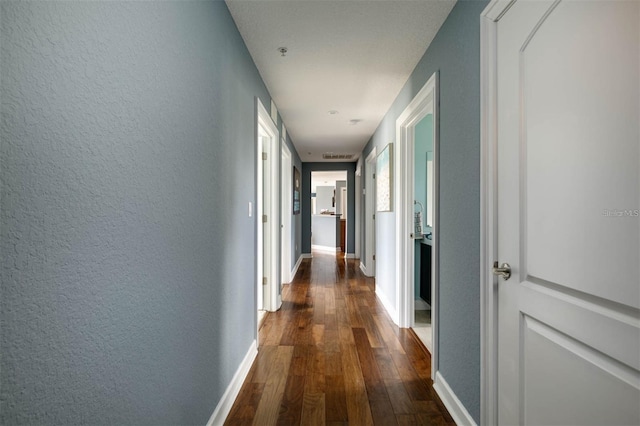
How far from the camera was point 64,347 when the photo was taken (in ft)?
2.13

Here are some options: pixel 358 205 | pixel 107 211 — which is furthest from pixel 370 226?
pixel 107 211

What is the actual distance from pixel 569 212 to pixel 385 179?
9.15 ft

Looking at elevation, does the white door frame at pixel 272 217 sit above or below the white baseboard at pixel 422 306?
above

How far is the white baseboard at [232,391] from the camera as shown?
160 cm

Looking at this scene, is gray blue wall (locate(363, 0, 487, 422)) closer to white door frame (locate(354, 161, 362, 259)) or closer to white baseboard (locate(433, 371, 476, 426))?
white baseboard (locate(433, 371, 476, 426))

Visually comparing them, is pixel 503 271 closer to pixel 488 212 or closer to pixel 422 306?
pixel 488 212

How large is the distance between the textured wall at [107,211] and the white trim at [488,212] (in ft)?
4.17

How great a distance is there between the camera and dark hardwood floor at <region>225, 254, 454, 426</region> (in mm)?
1747

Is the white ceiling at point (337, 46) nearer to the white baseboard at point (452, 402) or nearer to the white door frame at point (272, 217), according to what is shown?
the white door frame at point (272, 217)

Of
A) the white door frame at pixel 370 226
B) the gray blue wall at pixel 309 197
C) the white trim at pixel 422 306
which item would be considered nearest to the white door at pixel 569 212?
the white trim at pixel 422 306

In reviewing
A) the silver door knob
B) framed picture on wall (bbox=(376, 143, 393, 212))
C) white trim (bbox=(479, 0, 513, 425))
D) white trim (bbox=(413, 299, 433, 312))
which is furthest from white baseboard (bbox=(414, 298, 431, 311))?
the silver door knob

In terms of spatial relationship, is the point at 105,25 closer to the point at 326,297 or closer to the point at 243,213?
the point at 243,213

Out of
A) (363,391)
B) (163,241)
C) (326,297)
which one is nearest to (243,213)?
(163,241)

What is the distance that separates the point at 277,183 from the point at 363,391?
2361 mm
